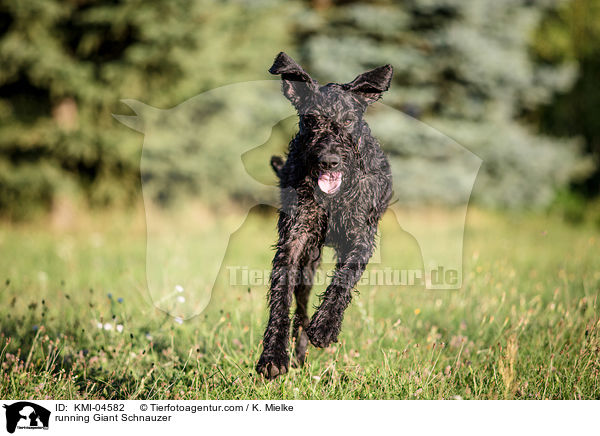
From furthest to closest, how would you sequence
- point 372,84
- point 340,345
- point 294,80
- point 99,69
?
point 99,69 < point 340,345 < point 294,80 < point 372,84

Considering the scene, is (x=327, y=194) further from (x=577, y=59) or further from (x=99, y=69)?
(x=577, y=59)

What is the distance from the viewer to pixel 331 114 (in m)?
2.97

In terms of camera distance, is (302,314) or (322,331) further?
(302,314)

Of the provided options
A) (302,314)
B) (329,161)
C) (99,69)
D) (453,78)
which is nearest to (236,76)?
(99,69)

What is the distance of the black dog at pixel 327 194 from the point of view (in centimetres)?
286

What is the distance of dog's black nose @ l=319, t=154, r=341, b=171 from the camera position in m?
2.79

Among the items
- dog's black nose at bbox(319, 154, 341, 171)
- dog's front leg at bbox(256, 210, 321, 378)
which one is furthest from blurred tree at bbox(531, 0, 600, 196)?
dog's black nose at bbox(319, 154, 341, 171)

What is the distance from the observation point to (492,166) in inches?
526

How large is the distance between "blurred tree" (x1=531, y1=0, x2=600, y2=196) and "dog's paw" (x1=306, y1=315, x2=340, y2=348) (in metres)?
15.3

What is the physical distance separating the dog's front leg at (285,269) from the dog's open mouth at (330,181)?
23 cm

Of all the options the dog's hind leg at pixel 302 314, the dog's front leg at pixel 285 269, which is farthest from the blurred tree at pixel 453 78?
the dog's front leg at pixel 285 269

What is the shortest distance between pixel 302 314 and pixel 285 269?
0.75 meters
